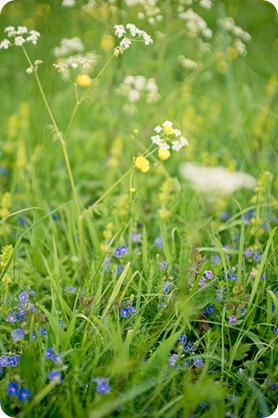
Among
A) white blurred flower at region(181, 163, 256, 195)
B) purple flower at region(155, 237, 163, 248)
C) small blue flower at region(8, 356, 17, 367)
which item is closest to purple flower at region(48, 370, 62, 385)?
small blue flower at region(8, 356, 17, 367)

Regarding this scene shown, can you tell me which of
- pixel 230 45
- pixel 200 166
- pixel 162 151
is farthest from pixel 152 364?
pixel 230 45

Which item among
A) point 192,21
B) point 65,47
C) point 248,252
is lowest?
point 248,252

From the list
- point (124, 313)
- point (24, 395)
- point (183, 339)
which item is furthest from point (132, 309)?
point (24, 395)

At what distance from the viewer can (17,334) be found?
149 centimetres

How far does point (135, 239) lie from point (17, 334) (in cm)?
70

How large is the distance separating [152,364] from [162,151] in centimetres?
59

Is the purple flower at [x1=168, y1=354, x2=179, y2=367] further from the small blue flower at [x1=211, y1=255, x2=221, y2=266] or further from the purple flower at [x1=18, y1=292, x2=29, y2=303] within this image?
the purple flower at [x1=18, y1=292, x2=29, y2=303]

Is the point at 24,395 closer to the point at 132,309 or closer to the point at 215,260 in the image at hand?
the point at 132,309

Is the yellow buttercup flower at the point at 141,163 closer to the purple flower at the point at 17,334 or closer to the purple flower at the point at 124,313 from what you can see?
the purple flower at the point at 124,313

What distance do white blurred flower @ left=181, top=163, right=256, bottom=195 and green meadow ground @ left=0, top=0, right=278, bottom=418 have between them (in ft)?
0.14

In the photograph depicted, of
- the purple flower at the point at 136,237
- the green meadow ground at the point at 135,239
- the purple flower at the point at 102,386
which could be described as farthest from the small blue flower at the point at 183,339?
the purple flower at the point at 136,237

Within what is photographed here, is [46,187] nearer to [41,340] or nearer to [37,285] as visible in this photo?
[37,285]

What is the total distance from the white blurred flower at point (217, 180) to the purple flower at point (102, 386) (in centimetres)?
96

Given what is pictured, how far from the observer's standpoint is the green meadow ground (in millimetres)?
1444
